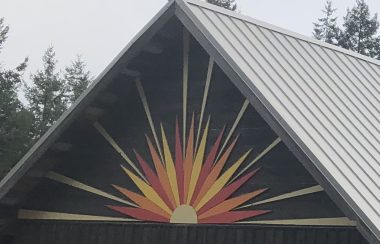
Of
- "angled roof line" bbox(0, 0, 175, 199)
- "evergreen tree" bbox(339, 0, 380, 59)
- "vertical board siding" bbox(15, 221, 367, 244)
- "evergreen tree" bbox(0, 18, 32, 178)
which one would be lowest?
"vertical board siding" bbox(15, 221, 367, 244)

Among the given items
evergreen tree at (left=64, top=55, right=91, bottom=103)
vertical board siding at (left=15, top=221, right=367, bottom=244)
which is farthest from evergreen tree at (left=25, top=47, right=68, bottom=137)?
vertical board siding at (left=15, top=221, right=367, bottom=244)

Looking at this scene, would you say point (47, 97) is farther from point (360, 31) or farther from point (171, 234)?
point (171, 234)

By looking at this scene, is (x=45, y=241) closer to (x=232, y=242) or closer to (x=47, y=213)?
(x=47, y=213)

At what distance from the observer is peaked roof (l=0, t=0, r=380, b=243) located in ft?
28.3

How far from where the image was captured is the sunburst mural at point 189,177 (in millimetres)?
10352

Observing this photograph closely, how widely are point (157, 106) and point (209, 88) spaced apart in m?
0.89

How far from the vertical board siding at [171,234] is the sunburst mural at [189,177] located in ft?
0.34

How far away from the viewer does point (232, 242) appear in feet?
34.3

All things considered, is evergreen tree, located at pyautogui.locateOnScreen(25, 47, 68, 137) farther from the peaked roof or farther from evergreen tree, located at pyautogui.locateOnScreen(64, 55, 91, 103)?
the peaked roof

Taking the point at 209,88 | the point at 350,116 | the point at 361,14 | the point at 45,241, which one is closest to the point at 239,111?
the point at 209,88

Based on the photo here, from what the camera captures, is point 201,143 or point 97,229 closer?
point 201,143

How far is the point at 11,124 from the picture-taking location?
41.9 meters

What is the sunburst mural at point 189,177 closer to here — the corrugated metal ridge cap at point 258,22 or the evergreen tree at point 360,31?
the corrugated metal ridge cap at point 258,22

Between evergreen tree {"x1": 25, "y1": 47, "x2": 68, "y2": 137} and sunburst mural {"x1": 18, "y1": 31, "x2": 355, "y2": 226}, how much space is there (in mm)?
37690
